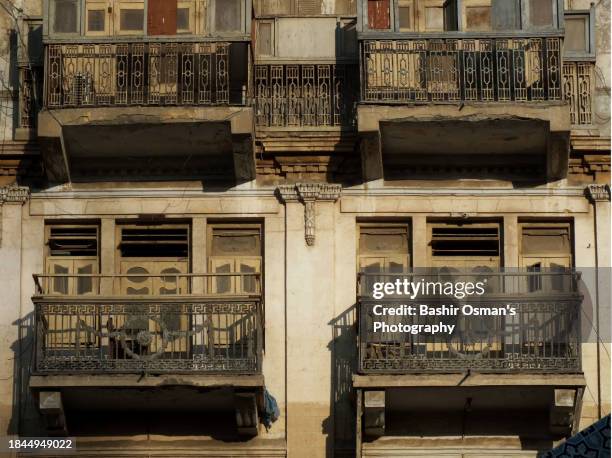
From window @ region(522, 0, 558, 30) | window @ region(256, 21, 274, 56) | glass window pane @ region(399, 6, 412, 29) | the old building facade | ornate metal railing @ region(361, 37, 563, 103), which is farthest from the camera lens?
glass window pane @ region(399, 6, 412, 29)

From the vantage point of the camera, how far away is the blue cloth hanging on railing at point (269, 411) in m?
22.9

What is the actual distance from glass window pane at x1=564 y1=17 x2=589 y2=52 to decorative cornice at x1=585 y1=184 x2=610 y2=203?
72.2 inches

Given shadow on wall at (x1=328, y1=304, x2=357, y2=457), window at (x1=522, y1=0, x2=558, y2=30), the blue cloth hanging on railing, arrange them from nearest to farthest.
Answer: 1. the blue cloth hanging on railing
2. shadow on wall at (x1=328, y1=304, x2=357, y2=457)
3. window at (x1=522, y1=0, x2=558, y2=30)

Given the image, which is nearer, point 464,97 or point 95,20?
point 464,97

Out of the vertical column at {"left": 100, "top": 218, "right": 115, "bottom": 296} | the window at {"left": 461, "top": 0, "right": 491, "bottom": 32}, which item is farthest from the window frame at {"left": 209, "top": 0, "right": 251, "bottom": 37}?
the window at {"left": 461, "top": 0, "right": 491, "bottom": 32}

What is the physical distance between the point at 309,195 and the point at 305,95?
4.61ft

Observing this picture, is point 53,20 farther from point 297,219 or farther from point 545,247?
point 545,247

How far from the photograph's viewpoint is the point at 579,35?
24.2 m

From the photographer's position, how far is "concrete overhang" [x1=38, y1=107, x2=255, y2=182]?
23.2 meters

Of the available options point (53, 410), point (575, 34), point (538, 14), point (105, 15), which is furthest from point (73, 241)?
point (575, 34)

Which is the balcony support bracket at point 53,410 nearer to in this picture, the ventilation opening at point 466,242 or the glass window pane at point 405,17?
the ventilation opening at point 466,242

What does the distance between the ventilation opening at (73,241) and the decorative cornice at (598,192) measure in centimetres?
633

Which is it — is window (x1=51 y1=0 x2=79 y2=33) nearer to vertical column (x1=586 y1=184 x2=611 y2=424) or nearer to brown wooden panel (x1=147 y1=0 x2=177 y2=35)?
brown wooden panel (x1=147 y1=0 x2=177 y2=35)

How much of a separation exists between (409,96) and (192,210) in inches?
123
